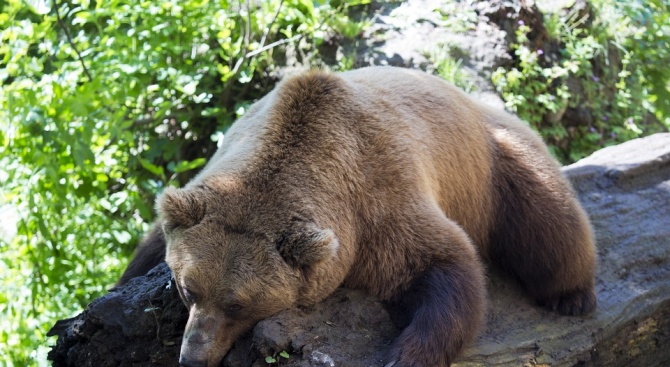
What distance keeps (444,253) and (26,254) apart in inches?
169

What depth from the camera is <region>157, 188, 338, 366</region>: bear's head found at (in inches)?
145

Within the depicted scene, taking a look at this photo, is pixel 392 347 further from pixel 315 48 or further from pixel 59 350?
pixel 315 48

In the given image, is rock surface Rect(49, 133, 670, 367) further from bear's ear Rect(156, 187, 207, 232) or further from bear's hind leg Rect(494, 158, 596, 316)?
bear's ear Rect(156, 187, 207, 232)

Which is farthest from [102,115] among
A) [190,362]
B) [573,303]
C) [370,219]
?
[573,303]

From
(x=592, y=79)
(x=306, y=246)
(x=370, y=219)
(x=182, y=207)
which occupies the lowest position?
(x=592, y=79)

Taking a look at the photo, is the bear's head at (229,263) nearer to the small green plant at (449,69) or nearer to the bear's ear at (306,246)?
the bear's ear at (306,246)

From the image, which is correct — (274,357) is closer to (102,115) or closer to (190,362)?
(190,362)

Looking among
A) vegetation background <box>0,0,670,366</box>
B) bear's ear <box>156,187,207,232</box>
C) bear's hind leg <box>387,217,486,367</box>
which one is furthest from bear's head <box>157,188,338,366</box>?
vegetation background <box>0,0,670,366</box>

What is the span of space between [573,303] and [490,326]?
74 cm

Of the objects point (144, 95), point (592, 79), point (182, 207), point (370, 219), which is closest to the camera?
→ point (182, 207)

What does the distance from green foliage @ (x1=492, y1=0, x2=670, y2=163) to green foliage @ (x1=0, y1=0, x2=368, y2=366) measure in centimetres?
245

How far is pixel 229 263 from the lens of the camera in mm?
3680

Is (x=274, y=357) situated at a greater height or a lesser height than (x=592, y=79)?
greater

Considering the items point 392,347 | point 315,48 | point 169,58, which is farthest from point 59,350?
point 315,48
